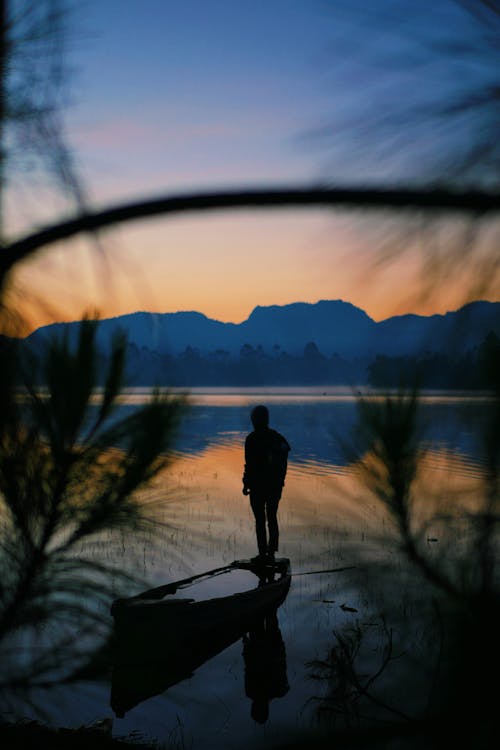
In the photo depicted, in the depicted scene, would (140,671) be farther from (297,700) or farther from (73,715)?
(297,700)

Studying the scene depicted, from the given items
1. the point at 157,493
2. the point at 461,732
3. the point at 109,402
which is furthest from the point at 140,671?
the point at 461,732

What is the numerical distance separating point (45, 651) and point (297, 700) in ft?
17.9

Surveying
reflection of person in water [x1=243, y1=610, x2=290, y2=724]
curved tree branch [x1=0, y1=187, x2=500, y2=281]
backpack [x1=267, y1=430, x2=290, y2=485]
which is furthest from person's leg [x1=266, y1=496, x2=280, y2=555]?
curved tree branch [x1=0, y1=187, x2=500, y2=281]

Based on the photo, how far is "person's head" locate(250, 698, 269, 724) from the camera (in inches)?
245

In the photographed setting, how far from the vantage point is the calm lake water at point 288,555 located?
164 cm

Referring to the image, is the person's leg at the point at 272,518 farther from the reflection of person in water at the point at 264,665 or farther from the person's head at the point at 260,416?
the person's head at the point at 260,416

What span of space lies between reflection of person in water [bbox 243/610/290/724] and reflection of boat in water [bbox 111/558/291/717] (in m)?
0.14

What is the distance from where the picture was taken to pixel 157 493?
75.0 inches

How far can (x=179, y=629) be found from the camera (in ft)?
19.9

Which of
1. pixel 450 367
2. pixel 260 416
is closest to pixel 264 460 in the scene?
pixel 260 416

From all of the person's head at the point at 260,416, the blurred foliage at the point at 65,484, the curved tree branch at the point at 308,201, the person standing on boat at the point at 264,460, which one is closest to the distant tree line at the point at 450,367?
the curved tree branch at the point at 308,201

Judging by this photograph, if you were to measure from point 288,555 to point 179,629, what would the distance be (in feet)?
20.2

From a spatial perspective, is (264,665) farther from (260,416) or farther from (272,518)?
(260,416)

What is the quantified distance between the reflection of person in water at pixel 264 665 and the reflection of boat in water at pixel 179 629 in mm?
140
